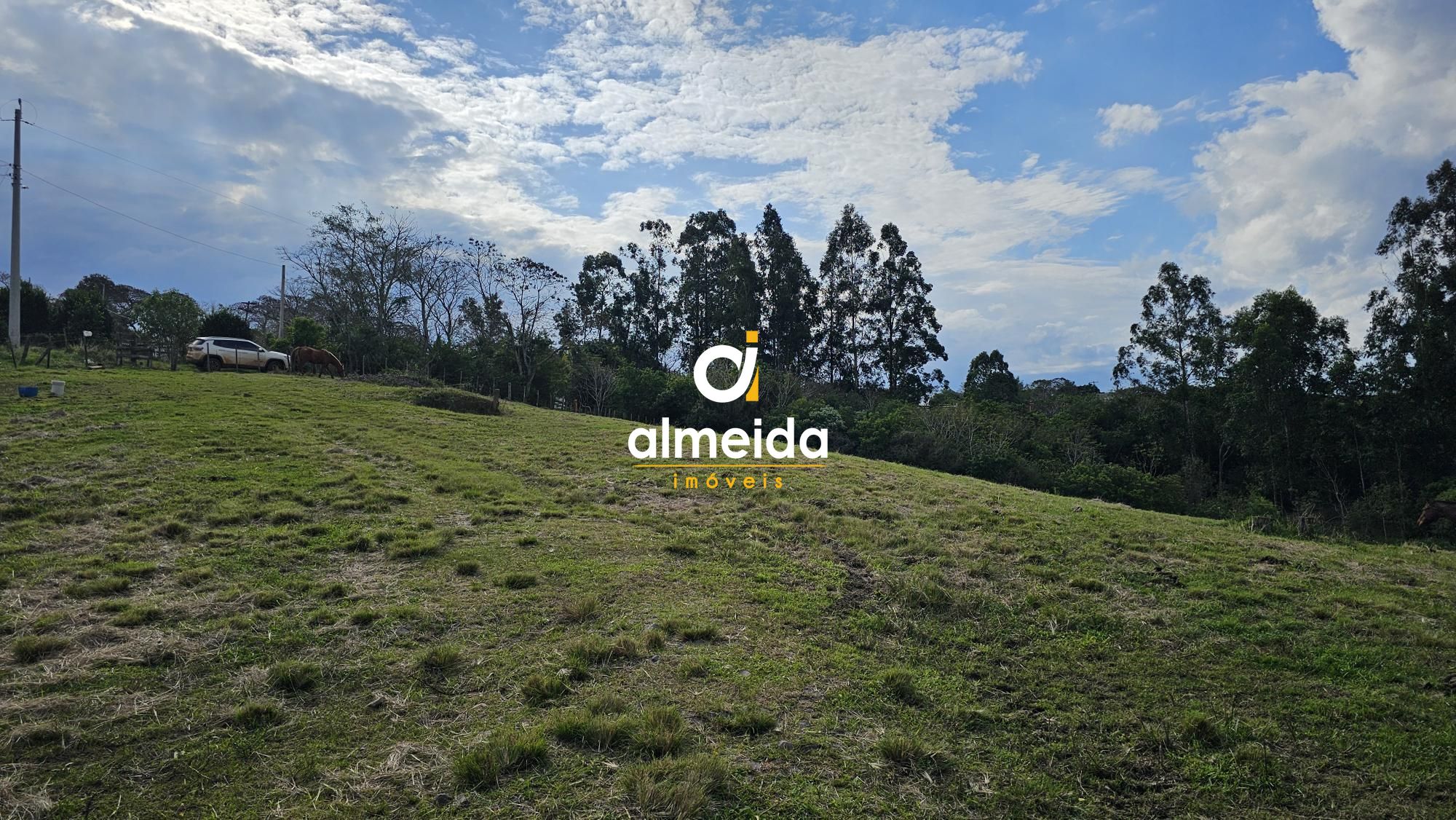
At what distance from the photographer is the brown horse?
31.8 metres

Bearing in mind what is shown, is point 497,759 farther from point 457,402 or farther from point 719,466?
point 457,402

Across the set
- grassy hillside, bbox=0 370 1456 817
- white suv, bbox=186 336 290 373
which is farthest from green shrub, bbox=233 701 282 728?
white suv, bbox=186 336 290 373

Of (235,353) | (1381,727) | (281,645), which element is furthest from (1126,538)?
(235,353)

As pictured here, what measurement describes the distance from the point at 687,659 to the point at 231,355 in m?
33.7

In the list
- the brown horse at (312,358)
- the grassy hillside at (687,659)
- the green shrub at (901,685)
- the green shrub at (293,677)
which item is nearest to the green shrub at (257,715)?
the grassy hillside at (687,659)

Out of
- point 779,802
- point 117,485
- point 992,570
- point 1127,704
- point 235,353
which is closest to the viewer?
point 779,802

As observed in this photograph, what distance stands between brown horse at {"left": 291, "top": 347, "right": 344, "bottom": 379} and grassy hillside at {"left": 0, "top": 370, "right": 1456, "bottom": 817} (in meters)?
20.7

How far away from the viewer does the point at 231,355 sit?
31000 millimetres

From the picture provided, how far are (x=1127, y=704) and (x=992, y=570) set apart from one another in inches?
134

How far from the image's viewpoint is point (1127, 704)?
220 inches

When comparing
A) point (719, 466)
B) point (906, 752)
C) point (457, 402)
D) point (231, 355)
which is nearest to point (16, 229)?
point (231, 355)

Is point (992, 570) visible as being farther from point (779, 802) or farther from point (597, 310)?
point (597, 310)

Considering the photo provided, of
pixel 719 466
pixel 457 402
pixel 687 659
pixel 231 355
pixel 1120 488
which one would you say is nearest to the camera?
pixel 687 659

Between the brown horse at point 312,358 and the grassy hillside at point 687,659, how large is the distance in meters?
20.7
